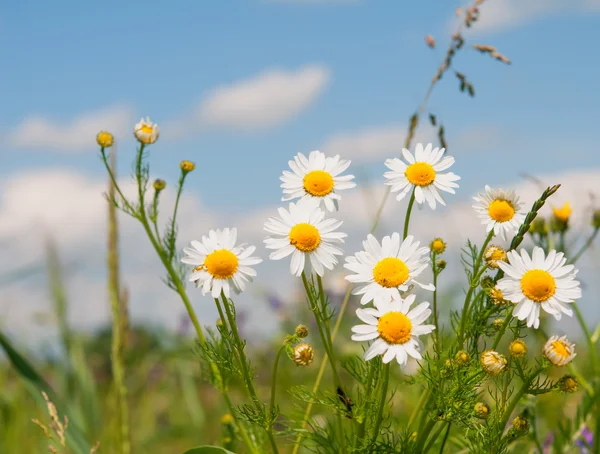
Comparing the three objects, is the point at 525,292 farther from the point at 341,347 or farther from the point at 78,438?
the point at 341,347

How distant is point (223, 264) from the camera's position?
1359 millimetres

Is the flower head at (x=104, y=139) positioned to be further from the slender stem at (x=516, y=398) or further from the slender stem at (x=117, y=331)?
the slender stem at (x=516, y=398)

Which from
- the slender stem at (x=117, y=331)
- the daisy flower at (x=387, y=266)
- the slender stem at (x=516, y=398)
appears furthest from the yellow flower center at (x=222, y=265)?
the slender stem at (x=117, y=331)

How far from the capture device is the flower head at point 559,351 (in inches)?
52.2

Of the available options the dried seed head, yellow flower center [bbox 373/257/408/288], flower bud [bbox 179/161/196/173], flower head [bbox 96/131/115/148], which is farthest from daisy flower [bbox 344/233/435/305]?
flower head [bbox 96/131/115/148]

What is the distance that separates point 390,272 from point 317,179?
0.27 m

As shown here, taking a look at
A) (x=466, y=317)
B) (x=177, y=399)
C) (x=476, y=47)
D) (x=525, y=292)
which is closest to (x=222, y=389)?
(x=466, y=317)

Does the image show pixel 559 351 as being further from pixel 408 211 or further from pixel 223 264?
pixel 223 264

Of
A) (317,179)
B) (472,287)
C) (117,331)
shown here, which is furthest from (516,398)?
(117,331)

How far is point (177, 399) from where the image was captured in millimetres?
4965

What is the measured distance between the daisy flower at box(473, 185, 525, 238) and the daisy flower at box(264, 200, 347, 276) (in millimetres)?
308

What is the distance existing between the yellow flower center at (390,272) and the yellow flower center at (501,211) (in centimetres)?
26

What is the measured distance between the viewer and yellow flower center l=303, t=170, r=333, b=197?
146cm

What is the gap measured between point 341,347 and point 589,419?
7.84 feet
